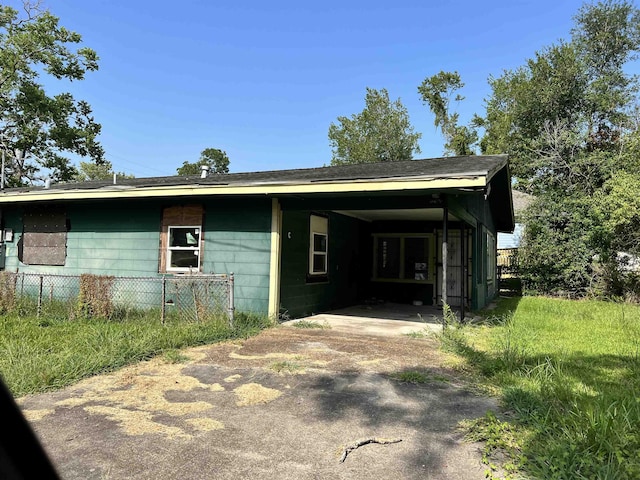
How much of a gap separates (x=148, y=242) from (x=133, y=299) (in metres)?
1.24

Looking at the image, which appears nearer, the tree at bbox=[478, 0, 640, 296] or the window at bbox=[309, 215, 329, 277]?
the window at bbox=[309, 215, 329, 277]

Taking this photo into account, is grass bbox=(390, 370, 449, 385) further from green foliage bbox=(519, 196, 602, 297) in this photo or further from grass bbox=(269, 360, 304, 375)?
green foliage bbox=(519, 196, 602, 297)

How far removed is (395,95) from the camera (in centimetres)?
3522

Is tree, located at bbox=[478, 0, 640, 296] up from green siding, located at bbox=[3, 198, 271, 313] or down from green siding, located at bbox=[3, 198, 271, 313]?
up

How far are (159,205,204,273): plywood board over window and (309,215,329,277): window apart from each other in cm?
237

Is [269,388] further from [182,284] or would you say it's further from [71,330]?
[182,284]

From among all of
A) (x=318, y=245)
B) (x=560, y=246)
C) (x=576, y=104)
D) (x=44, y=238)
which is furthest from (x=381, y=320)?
(x=576, y=104)

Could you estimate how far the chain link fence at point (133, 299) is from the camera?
23.4ft

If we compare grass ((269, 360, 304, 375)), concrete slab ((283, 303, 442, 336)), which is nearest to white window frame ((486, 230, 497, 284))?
concrete slab ((283, 303, 442, 336))

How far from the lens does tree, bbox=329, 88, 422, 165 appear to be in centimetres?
3475

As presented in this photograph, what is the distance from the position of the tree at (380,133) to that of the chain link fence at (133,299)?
27.8m

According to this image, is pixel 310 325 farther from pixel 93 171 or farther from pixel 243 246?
pixel 93 171

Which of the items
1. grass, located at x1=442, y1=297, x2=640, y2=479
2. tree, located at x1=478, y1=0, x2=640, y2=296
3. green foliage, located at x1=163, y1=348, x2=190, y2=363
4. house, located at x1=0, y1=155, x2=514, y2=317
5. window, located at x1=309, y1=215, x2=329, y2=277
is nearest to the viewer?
grass, located at x1=442, y1=297, x2=640, y2=479

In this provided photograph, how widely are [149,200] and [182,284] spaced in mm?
2020
